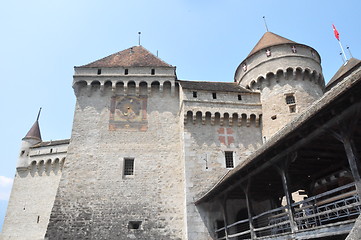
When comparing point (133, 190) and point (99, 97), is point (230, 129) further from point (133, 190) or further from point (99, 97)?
point (99, 97)

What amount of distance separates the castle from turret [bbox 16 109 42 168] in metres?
11.2

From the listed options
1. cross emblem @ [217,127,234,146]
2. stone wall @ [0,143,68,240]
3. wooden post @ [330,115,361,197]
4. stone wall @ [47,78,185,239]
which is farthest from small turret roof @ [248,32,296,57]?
stone wall @ [0,143,68,240]

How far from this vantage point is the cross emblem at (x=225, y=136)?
55.6ft

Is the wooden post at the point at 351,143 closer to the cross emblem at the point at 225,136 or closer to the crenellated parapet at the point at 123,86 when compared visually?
the cross emblem at the point at 225,136

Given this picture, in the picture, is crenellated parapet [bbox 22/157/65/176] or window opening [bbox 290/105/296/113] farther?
crenellated parapet [bbox 22/157/65/176]

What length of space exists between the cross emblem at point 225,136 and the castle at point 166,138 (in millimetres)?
63

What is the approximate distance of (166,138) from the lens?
17609 millimetres

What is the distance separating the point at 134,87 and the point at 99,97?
7.54 feet

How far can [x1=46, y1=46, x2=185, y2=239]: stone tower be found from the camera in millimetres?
15031

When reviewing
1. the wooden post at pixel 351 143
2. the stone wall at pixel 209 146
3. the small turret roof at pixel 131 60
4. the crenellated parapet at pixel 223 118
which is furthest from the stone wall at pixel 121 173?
the wooden post at pixel 351 143

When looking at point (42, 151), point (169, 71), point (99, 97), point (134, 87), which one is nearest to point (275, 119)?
point (169, 71)

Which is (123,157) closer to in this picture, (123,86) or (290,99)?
(123,86)

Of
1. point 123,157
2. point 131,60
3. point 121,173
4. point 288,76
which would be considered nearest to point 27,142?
point 131,60

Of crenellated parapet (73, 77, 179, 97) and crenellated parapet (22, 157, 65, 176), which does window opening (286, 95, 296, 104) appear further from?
crenellated parapet (22, 157, 65, 176)
